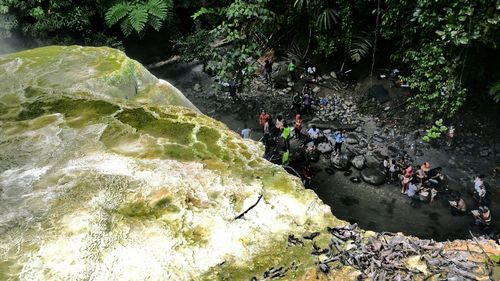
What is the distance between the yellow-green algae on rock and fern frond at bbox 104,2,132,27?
651 centimetres

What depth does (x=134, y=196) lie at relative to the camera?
4730 mm

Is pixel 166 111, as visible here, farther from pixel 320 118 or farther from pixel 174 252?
pixel 320 118

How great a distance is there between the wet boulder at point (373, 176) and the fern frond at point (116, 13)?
28.4ft

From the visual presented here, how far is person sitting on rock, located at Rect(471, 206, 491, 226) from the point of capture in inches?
351

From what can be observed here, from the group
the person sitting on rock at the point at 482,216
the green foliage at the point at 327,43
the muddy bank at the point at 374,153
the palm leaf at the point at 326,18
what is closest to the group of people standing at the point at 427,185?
the person sitting on rock at the point at 482,216

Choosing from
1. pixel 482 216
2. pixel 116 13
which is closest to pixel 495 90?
pixel 482 216

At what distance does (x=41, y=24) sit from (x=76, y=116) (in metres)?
8.66

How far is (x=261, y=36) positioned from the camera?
12836 millimetres

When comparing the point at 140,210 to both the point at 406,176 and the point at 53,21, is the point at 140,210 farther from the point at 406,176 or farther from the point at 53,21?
the point at 53,21

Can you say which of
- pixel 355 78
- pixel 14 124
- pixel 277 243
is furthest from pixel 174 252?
pixel 355 78

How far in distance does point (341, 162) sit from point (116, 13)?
8218 millimetres

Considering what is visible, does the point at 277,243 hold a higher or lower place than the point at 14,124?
lower

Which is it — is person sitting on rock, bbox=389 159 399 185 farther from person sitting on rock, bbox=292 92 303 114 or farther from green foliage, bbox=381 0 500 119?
person sitting on rock, bbox=292 92 303 114

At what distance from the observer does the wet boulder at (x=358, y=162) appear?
1079cm
